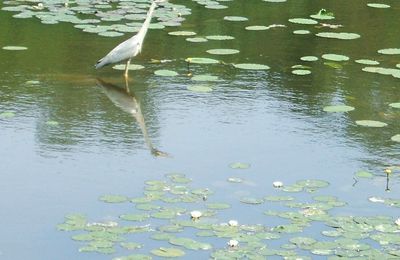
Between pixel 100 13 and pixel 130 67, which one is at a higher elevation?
pixel 100 13

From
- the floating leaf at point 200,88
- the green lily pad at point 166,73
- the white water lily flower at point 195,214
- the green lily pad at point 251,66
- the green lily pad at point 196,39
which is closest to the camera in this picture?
the white water lily flower at point 195,214

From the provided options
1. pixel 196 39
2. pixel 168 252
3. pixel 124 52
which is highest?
pixel 124 52

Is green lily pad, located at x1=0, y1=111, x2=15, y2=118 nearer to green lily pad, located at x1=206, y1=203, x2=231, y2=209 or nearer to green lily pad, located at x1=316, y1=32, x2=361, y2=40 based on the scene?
green lily pad, located at x1=206, y1=203, x2=231, y2=209

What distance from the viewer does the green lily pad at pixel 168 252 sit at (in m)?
5.32

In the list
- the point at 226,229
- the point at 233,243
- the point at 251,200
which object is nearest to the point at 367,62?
the point at 251,200

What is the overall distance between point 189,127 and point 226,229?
6.74 feet

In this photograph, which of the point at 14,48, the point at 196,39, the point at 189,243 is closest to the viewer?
the point at 189,243

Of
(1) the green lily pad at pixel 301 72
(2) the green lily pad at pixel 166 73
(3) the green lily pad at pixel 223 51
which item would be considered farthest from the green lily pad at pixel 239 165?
(3) the green lily pad at pixel 223 51

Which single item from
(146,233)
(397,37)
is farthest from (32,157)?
(397,37)

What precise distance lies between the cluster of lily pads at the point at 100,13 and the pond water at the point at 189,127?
7.1 inches

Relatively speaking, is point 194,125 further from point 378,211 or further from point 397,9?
point 397,9

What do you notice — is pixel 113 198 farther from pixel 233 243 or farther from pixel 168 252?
pixel 233 243

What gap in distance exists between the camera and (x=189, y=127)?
7.60 meters

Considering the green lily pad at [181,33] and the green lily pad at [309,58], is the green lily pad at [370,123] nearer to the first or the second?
the green lily pad at [309,58]
